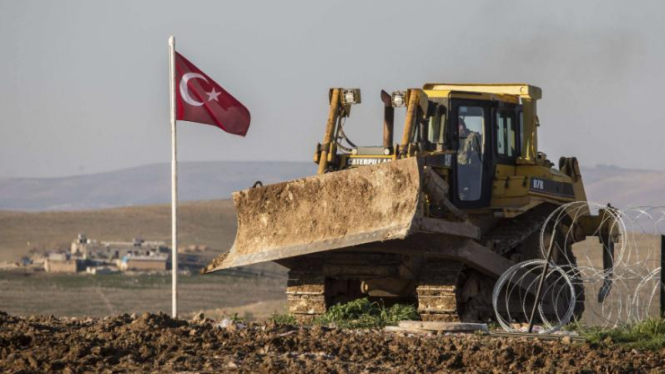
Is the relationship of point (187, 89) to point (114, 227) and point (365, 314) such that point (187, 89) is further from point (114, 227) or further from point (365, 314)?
point (114, 227)

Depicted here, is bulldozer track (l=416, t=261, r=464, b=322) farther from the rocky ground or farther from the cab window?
the rocky ground

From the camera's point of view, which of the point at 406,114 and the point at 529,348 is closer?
the point at 529,348

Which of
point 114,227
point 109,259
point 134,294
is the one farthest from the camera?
point 114,227

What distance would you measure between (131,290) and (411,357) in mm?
36213

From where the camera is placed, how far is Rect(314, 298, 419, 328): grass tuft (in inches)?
774

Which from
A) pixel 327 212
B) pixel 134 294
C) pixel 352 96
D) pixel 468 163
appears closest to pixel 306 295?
pixel 327 212

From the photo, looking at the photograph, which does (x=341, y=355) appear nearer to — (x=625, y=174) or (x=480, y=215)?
(x=480, y=215)

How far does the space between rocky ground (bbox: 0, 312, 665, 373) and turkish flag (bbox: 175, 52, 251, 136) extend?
238 inches

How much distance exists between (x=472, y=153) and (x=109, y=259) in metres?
41.0

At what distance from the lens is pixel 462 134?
72.8ft

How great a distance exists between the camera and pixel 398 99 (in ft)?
70.6

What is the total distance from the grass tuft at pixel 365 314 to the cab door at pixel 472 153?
201cm

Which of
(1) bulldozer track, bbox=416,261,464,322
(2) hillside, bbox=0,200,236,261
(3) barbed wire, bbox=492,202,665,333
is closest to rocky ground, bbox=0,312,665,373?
(3) barbed wire, bbox=492,202,665,333

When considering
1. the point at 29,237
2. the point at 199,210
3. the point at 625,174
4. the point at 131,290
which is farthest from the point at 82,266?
the point at 625,174
